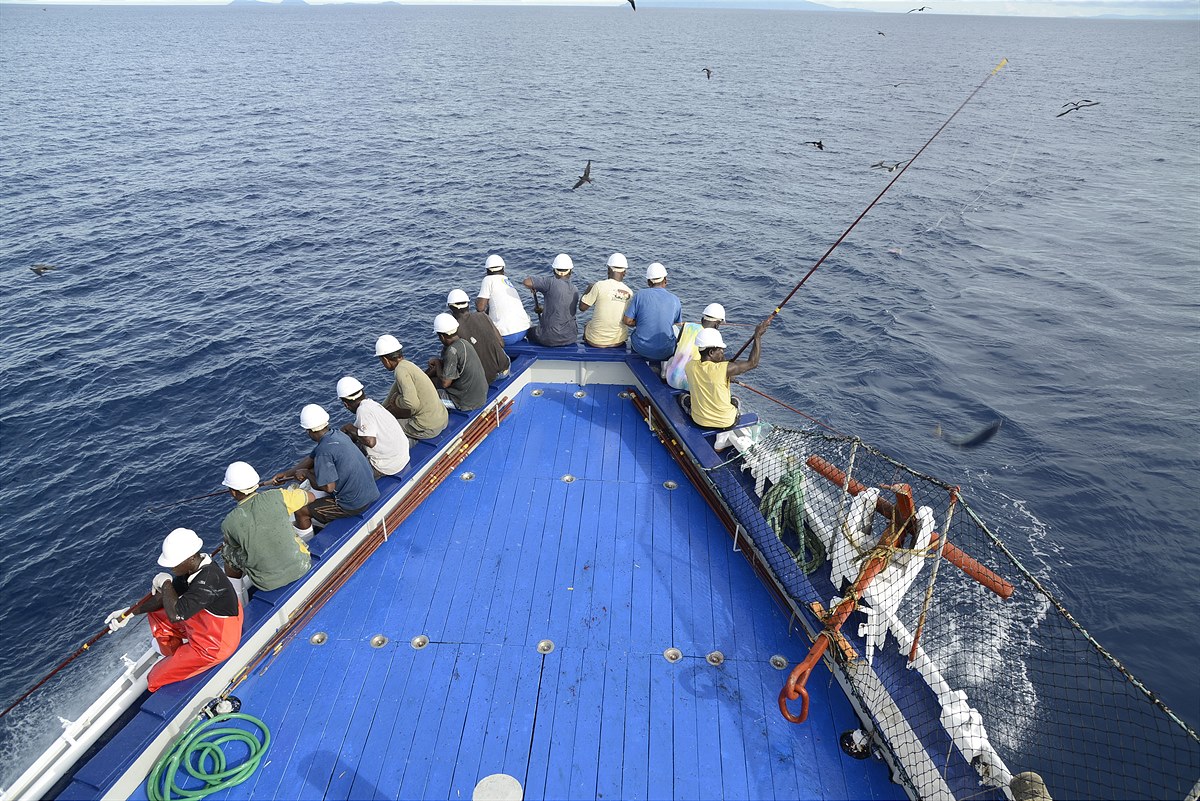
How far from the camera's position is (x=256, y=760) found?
521 cm

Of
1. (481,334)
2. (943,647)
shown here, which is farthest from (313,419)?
(943,647)

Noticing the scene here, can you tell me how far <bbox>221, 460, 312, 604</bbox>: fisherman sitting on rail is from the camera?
232 inches

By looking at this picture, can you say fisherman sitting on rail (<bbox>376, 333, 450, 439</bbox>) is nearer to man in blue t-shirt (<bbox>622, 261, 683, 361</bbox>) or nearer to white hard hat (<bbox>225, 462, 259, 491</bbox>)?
white hard hat (<bbox>225, 462, 259, 491</bbox>)

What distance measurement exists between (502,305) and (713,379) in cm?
364

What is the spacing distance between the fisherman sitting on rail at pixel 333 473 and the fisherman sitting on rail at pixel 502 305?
340 cm

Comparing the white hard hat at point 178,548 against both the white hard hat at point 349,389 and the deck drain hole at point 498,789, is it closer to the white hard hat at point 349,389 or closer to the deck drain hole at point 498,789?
the white hard hat at point 349,389

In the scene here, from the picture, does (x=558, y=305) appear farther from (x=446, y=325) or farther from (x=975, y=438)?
(x=975, y=438)

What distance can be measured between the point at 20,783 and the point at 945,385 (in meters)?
19.2

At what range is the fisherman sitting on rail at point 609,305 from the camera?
9.90 m

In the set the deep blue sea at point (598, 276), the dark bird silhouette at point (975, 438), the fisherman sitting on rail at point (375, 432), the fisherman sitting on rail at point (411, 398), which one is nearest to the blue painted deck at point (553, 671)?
the fisherman sitting on rail at point (375, 432)

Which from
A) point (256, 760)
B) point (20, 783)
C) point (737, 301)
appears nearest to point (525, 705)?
point (256, 760)

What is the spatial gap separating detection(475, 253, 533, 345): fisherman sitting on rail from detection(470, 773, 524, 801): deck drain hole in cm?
607

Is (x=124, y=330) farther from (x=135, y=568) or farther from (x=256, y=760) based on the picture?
(x=256, y=760)

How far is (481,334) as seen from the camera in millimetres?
9117
